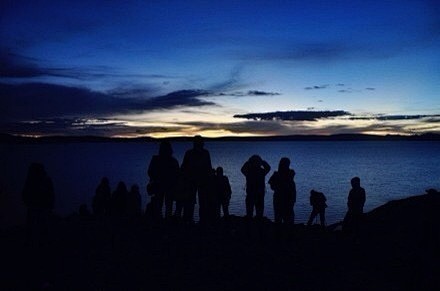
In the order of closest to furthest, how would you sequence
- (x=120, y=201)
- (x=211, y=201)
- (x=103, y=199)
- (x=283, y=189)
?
(x=283, y=189)
(x=211, y=201)
(x=120, y=201)
(x=103, y=199)

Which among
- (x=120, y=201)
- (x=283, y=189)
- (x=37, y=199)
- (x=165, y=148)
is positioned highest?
(x=165, y=148)

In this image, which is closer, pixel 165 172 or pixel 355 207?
pixel 165 172

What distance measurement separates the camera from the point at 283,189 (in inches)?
413

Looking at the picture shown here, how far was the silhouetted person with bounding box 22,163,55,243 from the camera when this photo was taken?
33.4 ft

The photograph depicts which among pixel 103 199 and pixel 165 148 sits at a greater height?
pixel 165 148

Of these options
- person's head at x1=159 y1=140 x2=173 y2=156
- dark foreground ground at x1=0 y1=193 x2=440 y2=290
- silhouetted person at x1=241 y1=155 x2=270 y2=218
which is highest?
person's head at x1=159 y1=140 x2=173 y2=156

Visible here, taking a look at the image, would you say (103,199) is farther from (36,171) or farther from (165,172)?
(36,171)

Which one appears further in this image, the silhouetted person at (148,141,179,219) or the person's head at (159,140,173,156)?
the silhouetted person at (148,141,179,219)

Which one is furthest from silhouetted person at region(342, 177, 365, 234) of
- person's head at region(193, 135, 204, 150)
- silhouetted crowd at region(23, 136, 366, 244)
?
person's head at region(193, 135, 204, 150)

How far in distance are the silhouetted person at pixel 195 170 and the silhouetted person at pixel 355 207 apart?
156 inches

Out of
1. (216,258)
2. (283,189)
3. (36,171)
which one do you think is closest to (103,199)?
(36,171)

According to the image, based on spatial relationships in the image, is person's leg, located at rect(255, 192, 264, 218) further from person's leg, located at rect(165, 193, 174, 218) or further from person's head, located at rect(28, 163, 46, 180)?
person's head, located at rect(28, 163, 46, 180)

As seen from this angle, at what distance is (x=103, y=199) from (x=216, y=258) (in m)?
9.31

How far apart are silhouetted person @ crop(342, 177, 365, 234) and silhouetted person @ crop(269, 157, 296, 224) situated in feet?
6.25
